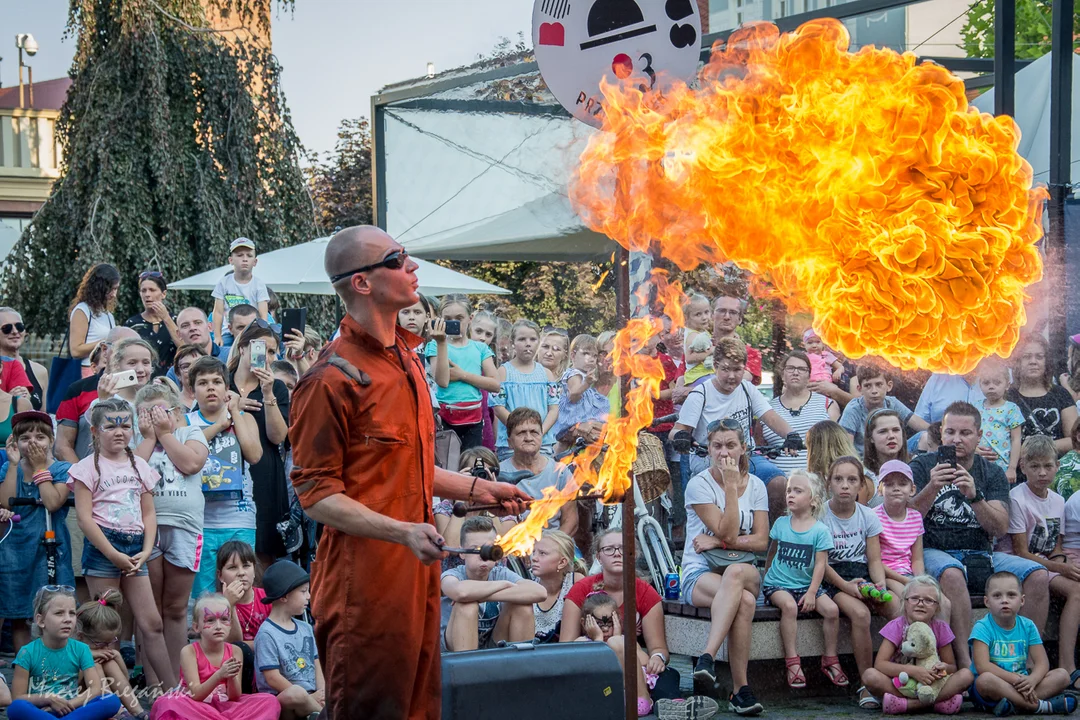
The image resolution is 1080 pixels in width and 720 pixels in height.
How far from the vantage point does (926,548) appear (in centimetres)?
762

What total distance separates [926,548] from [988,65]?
467 centimetres

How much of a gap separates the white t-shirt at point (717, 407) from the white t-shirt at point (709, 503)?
0.61 metres

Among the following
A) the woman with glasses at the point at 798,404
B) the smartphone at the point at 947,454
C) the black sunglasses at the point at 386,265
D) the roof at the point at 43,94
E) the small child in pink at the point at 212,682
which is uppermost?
the roof at the point at 43,94

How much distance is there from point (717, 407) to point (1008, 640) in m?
2.25

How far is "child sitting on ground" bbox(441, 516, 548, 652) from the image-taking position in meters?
6.65

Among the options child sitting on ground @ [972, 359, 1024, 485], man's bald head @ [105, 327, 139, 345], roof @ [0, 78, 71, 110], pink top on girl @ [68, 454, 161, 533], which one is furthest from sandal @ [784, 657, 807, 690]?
roof @ [0, 78, 71, 110]

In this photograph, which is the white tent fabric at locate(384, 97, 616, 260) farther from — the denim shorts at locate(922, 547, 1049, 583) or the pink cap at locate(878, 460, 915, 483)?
the denim shorts at locate(922, 547, 1049, 583)

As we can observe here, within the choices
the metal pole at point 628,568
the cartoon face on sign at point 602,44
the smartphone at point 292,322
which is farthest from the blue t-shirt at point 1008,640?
the smartphone at point 292,322

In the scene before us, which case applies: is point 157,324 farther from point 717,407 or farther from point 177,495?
point 717,407

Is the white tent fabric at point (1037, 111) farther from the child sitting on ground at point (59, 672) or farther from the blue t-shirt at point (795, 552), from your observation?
the child sitting on ground at point (59, 672)

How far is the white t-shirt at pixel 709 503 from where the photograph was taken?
743 centimetres

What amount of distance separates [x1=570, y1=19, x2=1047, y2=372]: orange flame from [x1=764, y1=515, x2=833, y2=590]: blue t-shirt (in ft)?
3.82

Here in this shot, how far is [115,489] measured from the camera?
6.80 meters

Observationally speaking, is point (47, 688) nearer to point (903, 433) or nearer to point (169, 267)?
point (903, 433)
